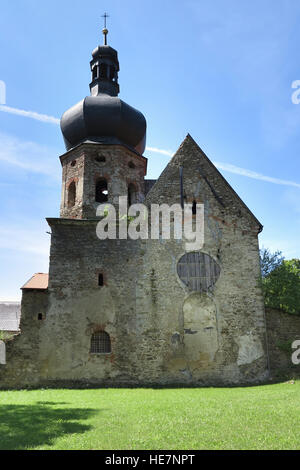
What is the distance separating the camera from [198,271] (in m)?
18.0

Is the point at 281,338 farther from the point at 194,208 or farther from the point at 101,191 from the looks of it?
the point at 101,191

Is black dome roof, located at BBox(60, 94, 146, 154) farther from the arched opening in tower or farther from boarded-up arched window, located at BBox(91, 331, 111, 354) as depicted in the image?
boarded-up arched window, located at BBox(91, 331, 111, 354)

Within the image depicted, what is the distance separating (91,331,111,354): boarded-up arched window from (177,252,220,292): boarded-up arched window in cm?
427

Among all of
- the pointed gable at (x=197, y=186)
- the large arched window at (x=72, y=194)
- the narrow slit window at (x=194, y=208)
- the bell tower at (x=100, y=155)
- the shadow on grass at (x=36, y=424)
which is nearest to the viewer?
the shadow on grass at (x=36, y=424)

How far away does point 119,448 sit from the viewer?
20.4 ft

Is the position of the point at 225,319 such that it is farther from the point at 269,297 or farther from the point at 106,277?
the point at 106,277

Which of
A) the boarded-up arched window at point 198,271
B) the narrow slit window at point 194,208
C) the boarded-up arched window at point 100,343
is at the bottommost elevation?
the boarded-up arched window at point 100,343

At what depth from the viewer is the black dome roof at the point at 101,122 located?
20.7 metres

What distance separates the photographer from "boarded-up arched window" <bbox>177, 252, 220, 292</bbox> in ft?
58.5

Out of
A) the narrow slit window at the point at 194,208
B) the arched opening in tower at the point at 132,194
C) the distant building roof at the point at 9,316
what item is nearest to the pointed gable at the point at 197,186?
the narrow slit window at the point at 194,208

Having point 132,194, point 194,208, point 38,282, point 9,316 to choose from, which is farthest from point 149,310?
point 9,316

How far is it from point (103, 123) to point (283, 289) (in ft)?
40.5

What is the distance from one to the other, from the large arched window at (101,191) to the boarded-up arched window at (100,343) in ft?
22.8

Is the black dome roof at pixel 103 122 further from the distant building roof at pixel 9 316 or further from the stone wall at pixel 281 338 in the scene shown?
the distant building roof at pixel 9 316
